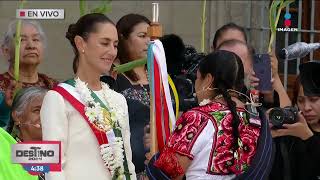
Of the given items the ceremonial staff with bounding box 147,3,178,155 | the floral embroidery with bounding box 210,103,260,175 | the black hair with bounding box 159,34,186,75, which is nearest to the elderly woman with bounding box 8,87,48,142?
the ceremonial staff with bounding box 147,3,178,155

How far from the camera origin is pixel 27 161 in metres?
2.97

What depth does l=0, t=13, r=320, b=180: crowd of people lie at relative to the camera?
142 inches

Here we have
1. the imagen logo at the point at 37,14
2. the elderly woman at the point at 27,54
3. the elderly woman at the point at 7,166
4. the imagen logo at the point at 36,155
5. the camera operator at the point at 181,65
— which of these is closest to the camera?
the imagen logo at the point at 36,155

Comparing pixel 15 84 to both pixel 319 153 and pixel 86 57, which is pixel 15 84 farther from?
pixel 319 153

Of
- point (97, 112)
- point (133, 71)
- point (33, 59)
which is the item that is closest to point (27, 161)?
point (97, 112)

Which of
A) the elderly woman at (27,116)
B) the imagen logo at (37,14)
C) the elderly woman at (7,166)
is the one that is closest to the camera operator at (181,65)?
the elderly woman at (27,116)

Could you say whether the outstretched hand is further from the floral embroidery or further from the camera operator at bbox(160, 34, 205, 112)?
the floral embroidery

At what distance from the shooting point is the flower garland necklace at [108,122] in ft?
12.5

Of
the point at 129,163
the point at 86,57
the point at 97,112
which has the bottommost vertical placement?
the point at 129,163

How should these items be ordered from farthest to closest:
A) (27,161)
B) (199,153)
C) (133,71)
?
(133,71) → (199,153) → (27,161)

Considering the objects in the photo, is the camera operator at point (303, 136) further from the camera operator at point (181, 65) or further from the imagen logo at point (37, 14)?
the imagen logo at point (37, 14)

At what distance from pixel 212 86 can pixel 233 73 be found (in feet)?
0.38

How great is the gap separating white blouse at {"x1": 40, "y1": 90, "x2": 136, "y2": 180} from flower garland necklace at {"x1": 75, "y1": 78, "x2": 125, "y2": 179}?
37mm

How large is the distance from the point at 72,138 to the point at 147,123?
0.88 m
